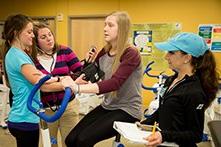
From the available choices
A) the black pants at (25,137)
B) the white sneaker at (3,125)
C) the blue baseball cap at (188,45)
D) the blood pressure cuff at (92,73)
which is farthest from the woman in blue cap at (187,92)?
the white sneaker at (3,125)

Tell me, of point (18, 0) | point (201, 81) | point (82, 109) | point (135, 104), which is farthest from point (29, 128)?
point (18, 0)

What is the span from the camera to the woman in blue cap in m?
1.59

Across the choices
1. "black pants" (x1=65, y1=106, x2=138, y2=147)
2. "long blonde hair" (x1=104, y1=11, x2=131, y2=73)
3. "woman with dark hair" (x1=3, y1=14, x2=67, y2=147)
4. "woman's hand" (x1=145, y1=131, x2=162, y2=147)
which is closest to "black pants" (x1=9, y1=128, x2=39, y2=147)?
"woman with dark hair" (x1=3, y1=14, x2=67, y2=147)

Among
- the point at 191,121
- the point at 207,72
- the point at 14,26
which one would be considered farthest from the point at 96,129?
the point at 14,26

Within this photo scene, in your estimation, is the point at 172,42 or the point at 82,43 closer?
the point at 172,42

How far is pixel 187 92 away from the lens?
1.62 m

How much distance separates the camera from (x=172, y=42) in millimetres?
1720

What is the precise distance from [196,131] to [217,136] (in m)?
0.15

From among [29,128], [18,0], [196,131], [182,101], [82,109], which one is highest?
[18,0]

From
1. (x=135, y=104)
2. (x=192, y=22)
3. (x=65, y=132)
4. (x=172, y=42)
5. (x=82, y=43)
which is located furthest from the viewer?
(x=82, y=43)

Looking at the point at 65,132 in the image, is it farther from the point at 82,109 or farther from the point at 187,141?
the point at 82,109

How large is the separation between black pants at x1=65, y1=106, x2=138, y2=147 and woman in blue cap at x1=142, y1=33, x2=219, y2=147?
1.09ft

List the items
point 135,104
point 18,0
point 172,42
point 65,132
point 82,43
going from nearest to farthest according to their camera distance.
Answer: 1. point 172,42
2. point 135,104
3. point 65,132
4. point 82,43
5. point 18,0

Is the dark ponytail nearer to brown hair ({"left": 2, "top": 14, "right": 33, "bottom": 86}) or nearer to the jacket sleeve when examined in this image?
the jacket sleeve
